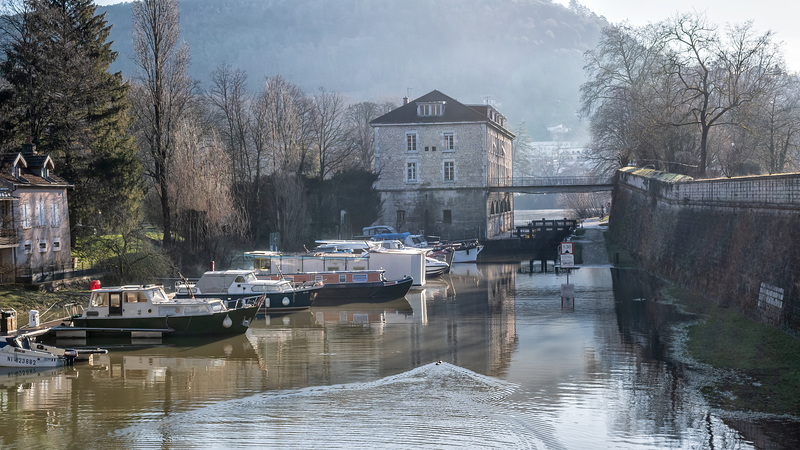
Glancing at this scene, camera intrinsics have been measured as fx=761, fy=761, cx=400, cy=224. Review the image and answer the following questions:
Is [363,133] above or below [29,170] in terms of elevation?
above

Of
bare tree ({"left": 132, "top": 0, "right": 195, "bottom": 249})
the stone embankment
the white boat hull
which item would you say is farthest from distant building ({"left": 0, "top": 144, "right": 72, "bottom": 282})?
the stone embankment

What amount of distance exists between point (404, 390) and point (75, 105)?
2875 cm

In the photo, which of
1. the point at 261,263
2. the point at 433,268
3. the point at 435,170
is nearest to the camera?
the point at 261,263

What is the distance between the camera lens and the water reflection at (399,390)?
52.0 ft

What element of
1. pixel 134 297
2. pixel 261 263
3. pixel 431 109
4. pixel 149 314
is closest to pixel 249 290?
pixel 149 314

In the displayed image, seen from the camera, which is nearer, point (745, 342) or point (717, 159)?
point (745, 342)

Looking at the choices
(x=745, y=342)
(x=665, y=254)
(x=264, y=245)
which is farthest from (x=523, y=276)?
(x=745, y=342)

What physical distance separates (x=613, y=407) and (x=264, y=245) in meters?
38.5

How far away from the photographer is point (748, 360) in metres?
20.1

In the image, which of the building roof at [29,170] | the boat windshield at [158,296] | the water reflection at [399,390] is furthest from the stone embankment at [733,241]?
the building roof at [29,170]

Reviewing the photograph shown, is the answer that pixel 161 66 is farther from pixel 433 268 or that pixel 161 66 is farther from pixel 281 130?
pixel 433 268

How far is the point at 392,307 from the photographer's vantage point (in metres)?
35.7

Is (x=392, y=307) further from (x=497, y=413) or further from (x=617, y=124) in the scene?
(x=617, y=124)

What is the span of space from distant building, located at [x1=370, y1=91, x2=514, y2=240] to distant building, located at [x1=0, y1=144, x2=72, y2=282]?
3299 cm
